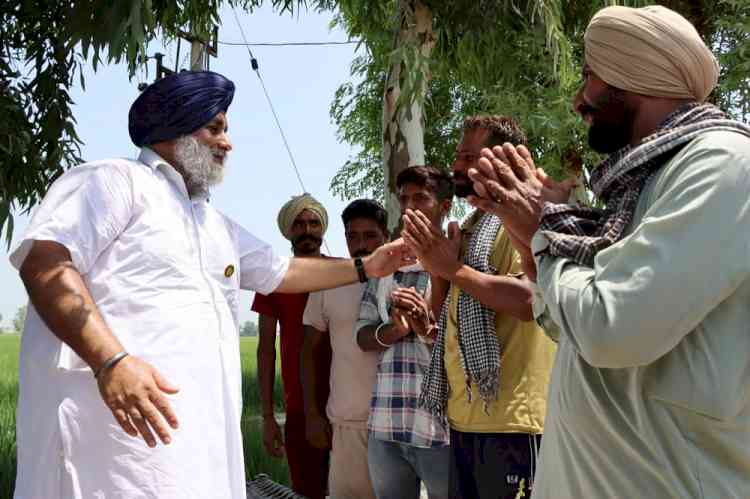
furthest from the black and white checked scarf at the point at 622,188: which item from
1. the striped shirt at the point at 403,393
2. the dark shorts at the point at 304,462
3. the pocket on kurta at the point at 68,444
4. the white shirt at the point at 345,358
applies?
the dark shorts at the point at 304,462

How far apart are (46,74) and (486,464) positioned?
4.81 metres

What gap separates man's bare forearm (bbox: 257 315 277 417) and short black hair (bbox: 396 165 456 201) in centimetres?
164

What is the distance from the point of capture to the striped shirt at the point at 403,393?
13.7 ft

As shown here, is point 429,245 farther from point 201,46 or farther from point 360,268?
point 201,46

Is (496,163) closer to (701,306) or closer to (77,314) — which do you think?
(701,306)

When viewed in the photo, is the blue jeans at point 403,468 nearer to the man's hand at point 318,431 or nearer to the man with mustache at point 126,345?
the man's hand at point 318,431

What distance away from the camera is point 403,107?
8820 millimetres

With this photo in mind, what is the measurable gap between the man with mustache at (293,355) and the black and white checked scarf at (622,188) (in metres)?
3.34

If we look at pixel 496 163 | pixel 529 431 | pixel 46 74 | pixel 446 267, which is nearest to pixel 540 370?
pixel 529 431

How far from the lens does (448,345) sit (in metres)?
3.77

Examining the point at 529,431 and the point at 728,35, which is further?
the point at 728,35

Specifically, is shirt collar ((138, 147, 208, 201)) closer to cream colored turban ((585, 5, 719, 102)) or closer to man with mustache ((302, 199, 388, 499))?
cream colored turban ((585, 5, 719, 102))

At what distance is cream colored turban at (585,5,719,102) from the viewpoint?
2033 millimetres

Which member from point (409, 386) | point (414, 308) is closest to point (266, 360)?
point (409, 386)
